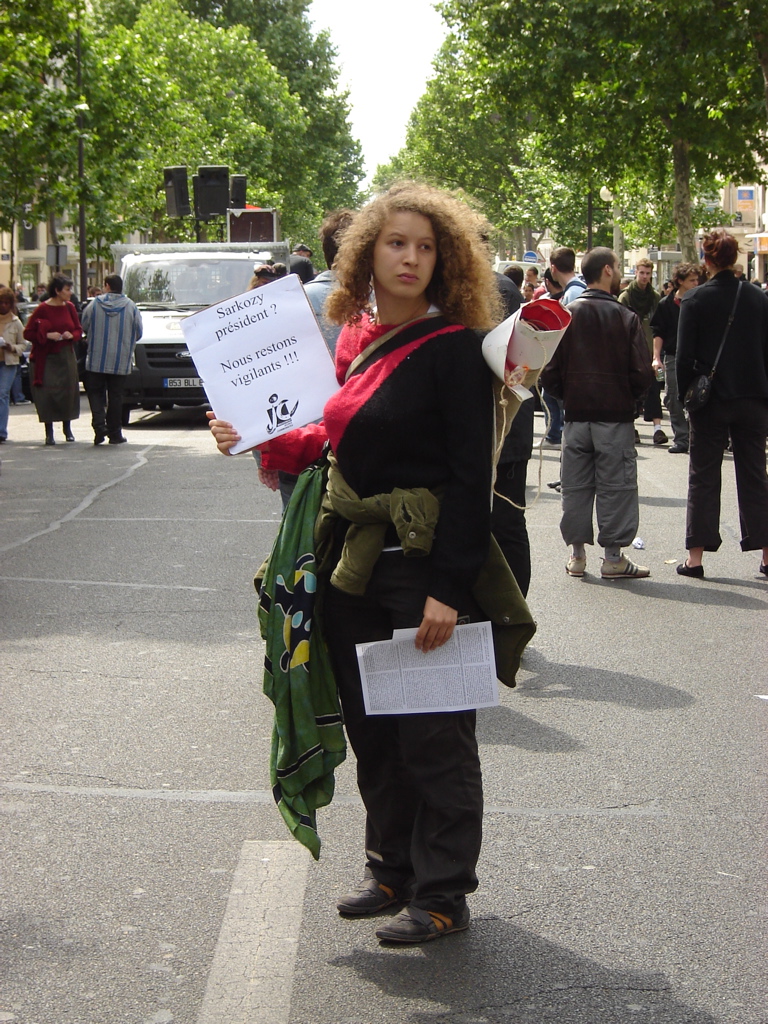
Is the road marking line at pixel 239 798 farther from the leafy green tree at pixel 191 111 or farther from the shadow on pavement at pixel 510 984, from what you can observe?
the leafy green tree at pixel 191 111

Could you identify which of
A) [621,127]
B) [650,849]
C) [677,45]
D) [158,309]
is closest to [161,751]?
[650,849]

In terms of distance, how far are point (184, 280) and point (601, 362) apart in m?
13.7

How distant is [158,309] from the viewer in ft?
69.7

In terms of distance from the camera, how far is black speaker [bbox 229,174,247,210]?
3212cm

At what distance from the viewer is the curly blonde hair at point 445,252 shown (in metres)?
3.57

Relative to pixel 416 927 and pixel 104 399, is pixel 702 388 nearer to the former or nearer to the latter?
pixel 416 927

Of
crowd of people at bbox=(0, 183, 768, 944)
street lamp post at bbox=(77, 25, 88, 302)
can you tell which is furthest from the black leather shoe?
street lamp post at bbox=(77, 25, 88, 302)

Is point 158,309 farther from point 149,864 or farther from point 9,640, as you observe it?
point 149,864

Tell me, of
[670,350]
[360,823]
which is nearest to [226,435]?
[360,823]

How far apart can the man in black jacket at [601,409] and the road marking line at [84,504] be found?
12.6 feet

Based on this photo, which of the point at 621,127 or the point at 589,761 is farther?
the point at 621,127

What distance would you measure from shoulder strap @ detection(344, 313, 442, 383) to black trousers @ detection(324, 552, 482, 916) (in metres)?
0.47

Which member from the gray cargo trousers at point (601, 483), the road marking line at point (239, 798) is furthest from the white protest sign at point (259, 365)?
the gray cargo trousers at point (601, 483)

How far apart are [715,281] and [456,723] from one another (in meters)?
6.05
